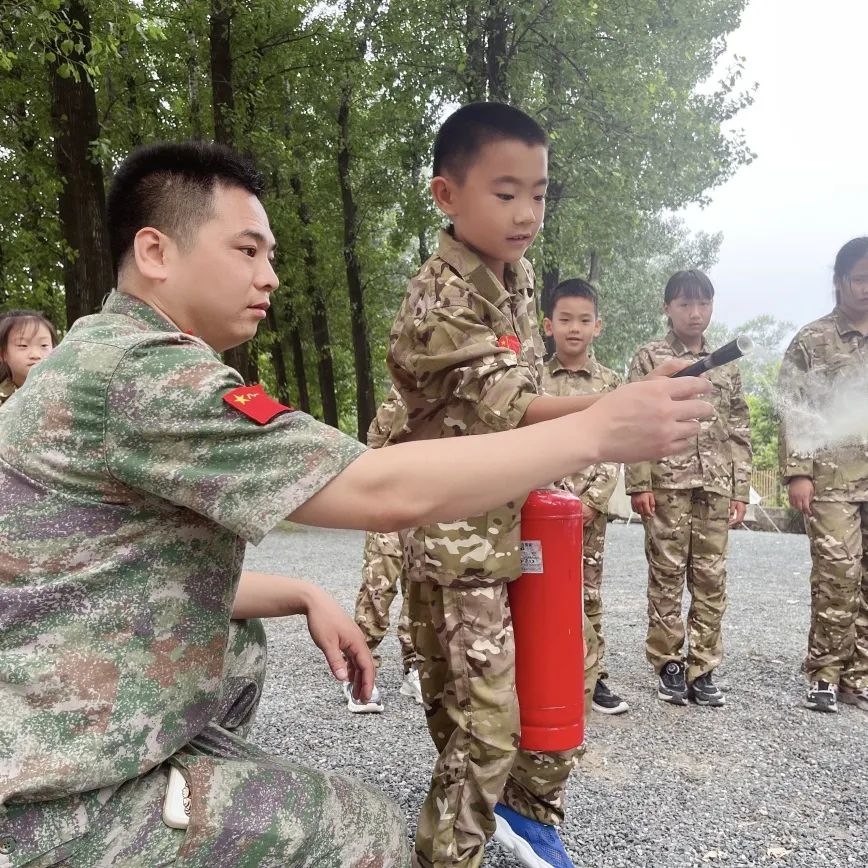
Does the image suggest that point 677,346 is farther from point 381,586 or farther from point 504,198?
point 504,198

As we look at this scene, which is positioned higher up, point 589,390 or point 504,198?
point 504,198

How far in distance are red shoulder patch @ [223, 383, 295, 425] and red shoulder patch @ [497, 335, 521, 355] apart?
1059mm

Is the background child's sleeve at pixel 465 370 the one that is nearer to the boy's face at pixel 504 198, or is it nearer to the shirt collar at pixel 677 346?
the boy's face at pixel 504 198

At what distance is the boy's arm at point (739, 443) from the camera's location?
490 cm

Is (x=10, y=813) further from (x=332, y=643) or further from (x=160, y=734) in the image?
Result: (x=332, y=643)

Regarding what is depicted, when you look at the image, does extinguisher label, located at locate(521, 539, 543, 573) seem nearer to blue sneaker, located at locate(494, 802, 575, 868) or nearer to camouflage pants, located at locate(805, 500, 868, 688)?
blue sneaker, located at locate(494, 802, 575, 868)

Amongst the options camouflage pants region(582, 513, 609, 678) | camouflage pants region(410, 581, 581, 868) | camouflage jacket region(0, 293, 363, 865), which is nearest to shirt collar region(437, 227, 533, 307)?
camouflage pants region(410, 581, 581, 868)

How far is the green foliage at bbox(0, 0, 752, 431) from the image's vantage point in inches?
522

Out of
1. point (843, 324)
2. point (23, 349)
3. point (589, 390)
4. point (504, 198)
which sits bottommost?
point (589, 390)

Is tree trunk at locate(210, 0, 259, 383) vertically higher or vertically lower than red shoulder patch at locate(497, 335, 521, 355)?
higher

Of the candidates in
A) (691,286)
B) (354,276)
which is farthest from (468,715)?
(354,276)

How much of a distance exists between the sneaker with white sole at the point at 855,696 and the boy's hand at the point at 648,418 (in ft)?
12.9

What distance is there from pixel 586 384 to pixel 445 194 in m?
2.62

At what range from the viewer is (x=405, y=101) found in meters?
14.6
